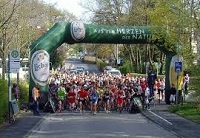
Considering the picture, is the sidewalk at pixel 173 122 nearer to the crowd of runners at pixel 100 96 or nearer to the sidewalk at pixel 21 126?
the crowd of runners at pixel 100 96

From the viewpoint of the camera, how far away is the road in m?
20.2

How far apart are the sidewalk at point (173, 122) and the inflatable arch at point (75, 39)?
420 cm

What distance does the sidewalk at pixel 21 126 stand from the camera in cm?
2091

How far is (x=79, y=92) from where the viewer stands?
33750mm

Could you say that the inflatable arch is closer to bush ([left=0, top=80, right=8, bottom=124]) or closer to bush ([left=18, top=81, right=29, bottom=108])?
bush ([left=18, top=81, right=29, bottom=108])

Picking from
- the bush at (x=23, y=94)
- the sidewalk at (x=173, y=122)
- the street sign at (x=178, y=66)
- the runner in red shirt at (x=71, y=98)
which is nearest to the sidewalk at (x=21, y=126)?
the bush at (x=23, y=94)

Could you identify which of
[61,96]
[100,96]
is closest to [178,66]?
[100,96]

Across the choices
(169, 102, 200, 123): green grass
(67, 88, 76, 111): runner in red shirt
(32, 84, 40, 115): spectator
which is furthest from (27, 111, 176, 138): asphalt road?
(67, 88, 76, 111): runner in red shirt

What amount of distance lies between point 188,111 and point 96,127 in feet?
29.4

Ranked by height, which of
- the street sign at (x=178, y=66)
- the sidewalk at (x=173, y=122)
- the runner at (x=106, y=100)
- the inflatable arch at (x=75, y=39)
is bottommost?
the sidewalk at (x=173, y=122)

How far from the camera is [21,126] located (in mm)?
24109

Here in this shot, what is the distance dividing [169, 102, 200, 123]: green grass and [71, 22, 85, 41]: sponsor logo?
7087 millimetres

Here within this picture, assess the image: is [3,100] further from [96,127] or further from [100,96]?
[100,96]

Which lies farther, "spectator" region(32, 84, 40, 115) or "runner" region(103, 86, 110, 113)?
"runner" region(103, 86, 110, 113)
